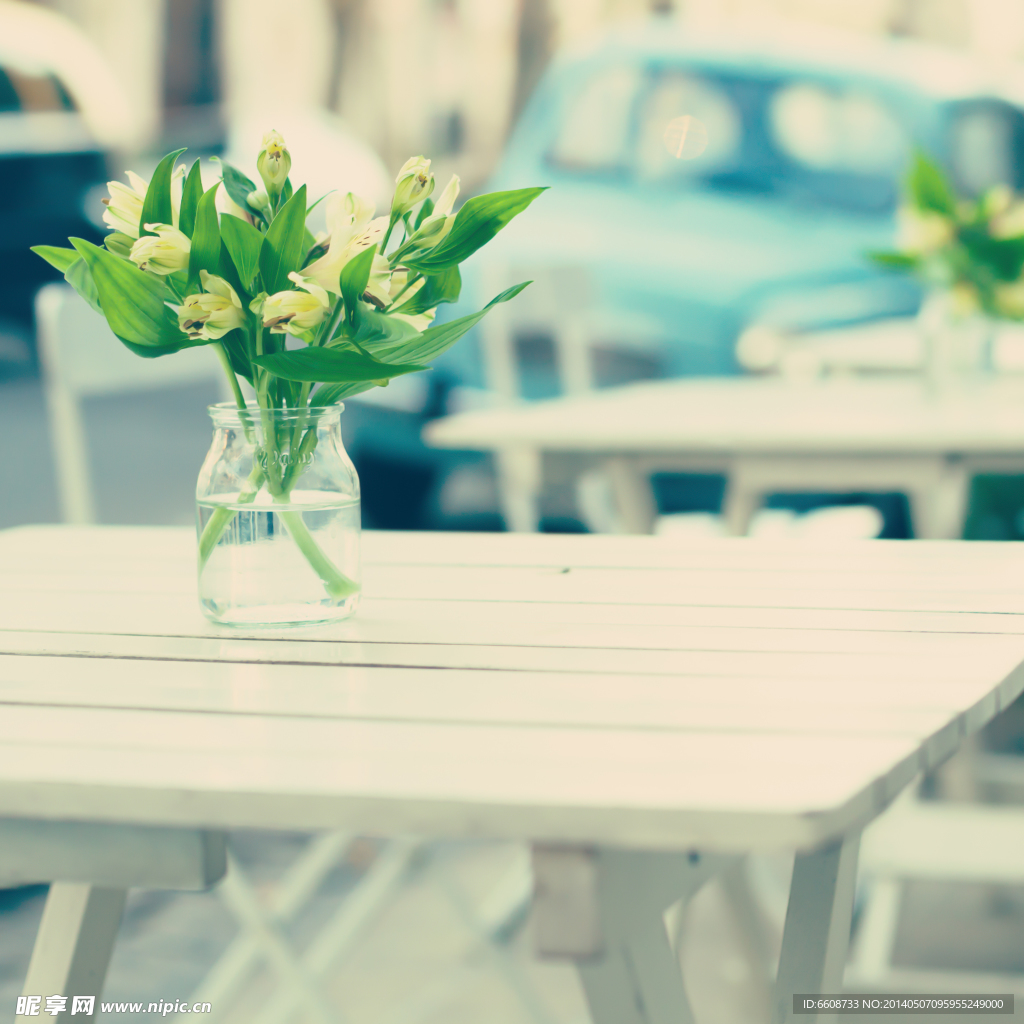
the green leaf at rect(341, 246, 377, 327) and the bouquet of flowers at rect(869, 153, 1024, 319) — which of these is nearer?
the green leaf at rect(341, 246, 377, 327)

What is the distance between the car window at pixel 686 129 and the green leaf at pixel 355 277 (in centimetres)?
354

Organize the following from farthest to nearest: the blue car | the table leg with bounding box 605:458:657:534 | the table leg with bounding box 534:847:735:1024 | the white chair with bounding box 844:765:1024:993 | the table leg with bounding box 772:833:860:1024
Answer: the blue car
the table leg with bounding box 605:458:657:534
the white chair with bounding box 844:765:1024:993
the table leg with bounding box 772:833:860:1024
the table leg with bounding box 534:847:735:1024

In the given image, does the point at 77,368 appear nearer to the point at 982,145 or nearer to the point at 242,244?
the point at 242,244

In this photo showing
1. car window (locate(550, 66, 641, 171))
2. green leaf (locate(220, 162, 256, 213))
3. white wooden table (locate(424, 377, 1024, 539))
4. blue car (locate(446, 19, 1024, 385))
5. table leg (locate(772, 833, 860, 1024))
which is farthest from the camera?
car window (locate(550, 66, 641, 171))

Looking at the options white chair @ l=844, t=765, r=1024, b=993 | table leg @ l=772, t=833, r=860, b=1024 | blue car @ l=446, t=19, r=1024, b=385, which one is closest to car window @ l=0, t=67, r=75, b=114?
blue car @ l=446, t=19, r=1024, b=385

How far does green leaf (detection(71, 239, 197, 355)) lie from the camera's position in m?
1.06

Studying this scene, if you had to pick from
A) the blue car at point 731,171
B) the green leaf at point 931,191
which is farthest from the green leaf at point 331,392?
the blue car at point 731,171

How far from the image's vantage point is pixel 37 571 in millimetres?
1451

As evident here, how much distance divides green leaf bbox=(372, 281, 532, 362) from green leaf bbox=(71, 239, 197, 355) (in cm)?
14

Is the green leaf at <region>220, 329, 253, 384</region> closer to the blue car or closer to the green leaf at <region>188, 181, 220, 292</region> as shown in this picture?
the green leaf at <region>188, 181, 220, 292</region>

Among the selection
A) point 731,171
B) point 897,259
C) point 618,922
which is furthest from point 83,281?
point 731,171

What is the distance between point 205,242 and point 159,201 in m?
0.07

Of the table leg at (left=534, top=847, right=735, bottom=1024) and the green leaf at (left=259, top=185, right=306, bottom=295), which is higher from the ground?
the green leaf at (left=259, top=185, right=306, bottom=295)

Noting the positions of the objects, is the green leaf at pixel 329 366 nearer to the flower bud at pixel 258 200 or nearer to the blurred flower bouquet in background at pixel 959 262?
the flower bud at pixel 258 200
